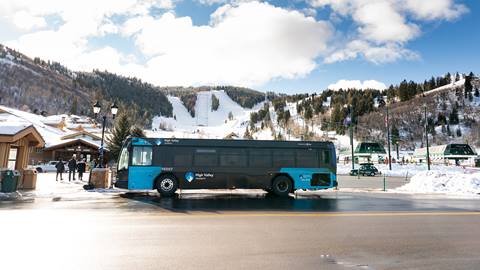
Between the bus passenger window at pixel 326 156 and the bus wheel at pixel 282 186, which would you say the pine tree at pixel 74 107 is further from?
the bus passenger window at pixel 326 156

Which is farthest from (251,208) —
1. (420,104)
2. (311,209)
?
(420,104)

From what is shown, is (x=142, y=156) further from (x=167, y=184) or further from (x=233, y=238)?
(x=233, y=238)

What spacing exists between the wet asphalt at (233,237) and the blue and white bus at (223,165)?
4.27 metres

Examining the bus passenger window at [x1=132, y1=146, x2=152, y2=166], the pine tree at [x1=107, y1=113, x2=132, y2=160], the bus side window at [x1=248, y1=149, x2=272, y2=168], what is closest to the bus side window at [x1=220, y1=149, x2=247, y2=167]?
the bus side window at [x1=248, y1=149, x2=272, y2=168]

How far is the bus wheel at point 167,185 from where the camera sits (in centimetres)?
1554

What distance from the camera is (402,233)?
25.8 feet

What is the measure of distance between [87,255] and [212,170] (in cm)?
1055

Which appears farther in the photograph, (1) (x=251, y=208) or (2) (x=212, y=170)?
(2) (x=212, y=170)

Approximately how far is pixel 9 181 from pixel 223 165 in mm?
10191

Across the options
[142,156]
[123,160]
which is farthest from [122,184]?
[142,156]

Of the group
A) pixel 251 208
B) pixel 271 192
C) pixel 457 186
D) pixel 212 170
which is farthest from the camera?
pixel 457 186

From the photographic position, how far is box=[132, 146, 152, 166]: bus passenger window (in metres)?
15.9

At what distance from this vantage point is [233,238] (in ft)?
23.3

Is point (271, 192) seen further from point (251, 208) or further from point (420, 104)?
point (420, 104)
